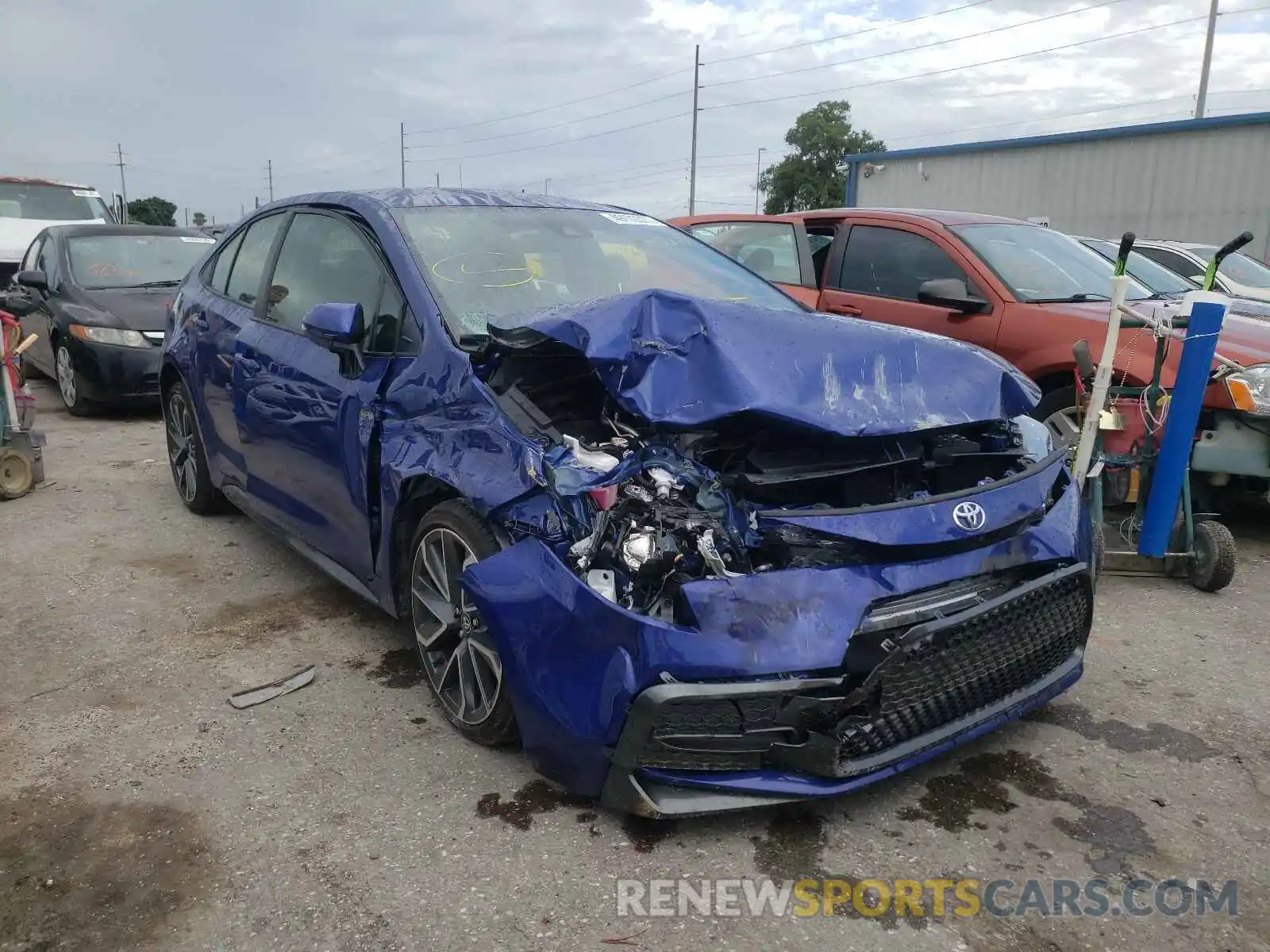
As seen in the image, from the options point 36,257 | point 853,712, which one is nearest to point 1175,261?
point 853,712

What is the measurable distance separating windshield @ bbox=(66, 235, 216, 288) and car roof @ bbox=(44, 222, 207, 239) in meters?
0.06

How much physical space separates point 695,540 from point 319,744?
4.80 feet

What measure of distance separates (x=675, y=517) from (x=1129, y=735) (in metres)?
1.76

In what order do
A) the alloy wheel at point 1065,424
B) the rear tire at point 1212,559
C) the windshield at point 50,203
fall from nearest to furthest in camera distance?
the rear tire at point 1212,559, the alloy wheel at point 1065,424, the windshield at point 50,203

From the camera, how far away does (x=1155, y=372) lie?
14.5ft

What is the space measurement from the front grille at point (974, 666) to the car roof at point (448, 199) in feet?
8.20

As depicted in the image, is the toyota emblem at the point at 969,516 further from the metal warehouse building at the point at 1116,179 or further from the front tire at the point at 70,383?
the metal warehouse building at the point at 1116,179

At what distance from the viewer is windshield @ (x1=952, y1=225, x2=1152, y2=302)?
5.57m

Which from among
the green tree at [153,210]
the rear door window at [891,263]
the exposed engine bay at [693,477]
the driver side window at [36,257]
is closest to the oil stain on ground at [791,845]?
the exposed engine bay at [693,477]

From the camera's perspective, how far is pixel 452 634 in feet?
10.2

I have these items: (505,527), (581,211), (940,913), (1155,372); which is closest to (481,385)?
(505,527)

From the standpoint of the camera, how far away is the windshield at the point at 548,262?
342 centimetres

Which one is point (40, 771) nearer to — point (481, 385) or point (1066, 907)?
point (481, 385)

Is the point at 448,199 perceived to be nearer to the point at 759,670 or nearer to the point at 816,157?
the point at 759,670
